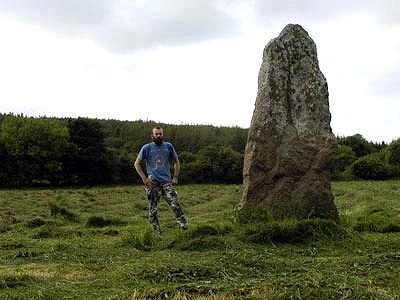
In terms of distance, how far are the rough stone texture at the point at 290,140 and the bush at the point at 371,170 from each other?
46982mm

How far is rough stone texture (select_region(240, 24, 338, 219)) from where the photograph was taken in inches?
416

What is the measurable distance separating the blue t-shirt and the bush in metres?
48.9

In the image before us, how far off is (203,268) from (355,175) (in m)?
53.2

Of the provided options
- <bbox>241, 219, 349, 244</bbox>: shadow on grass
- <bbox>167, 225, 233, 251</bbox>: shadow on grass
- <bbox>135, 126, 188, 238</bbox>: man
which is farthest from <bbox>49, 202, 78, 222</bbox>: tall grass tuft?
<bbox>241, 219, 349, 244</bbox>: shadow on grass

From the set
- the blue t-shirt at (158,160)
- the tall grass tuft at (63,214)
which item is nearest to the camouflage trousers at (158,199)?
the blue t-shirt at (158,160)

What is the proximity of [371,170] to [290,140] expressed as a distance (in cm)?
4779

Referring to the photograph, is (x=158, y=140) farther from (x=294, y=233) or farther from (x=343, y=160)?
(x=343, y=160)

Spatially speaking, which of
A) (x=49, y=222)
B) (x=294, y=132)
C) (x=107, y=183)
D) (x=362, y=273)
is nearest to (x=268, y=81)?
(x=294, y=132)

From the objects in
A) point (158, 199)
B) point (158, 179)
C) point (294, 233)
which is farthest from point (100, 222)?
point (294, 233)

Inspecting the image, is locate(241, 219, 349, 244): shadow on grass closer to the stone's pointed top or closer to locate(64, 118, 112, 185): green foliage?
the stone's pointed top

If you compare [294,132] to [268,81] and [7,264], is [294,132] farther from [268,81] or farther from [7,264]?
[7,264]

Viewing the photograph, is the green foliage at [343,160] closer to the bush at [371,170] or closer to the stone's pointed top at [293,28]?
the bush at [371,170]

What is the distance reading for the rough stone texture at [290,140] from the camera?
10.6m

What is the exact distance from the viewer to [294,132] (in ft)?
35.9
